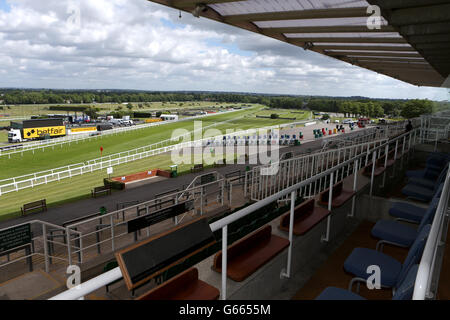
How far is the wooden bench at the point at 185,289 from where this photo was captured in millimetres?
1958

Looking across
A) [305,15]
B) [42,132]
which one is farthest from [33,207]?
[42,132]

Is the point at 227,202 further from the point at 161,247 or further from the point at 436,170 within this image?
the point at 161,247

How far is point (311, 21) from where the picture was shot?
6129 millimetres

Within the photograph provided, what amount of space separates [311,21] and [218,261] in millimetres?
5359

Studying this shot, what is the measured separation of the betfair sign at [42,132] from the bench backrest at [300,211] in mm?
56588

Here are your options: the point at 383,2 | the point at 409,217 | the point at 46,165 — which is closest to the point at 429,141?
the point at 409,217

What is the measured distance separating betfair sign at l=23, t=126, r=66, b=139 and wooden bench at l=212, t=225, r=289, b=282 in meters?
56.9

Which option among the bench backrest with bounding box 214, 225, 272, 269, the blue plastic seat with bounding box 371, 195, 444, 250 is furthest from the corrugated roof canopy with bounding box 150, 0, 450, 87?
the bench backrest with bounding box 214, 225, 272, 269

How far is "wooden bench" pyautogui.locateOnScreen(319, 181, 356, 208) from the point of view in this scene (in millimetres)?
4230

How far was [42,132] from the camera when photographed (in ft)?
172

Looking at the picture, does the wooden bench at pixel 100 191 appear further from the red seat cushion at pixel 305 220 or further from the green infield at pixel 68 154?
the red seat cushion at pixel 305 220

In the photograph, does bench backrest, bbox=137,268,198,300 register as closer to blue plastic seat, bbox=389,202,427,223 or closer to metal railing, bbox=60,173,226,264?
blue plastic seat, bbox=389,202,427,223

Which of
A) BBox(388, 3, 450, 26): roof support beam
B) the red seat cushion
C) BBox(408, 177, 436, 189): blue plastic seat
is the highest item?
BBox(388, 3, 450, 26): roof support beam

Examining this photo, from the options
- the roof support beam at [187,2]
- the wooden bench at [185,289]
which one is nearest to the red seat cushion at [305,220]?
the wooden bench at [185,289]
